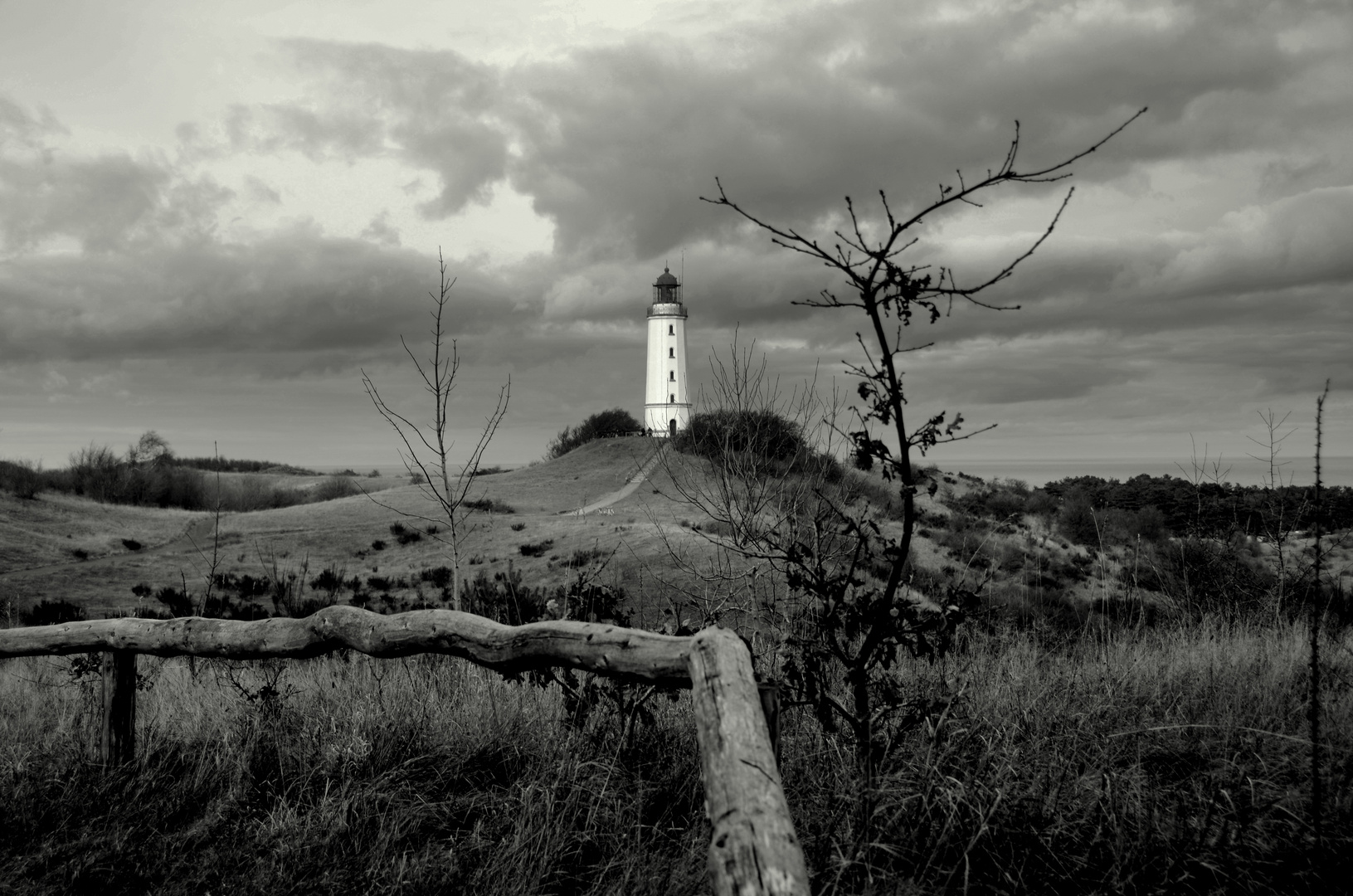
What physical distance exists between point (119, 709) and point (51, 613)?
46.4 feet

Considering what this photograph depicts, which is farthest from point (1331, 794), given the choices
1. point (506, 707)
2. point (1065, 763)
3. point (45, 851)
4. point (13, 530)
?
point (13, 530)

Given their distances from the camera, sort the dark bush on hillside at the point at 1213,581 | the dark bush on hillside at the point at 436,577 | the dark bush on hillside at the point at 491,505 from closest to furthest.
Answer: the dark bush on hillside at the point at 1213,581 < the dark bush on hillside at the point at 436,577 < the dark bush on hillside at the point at 491,505

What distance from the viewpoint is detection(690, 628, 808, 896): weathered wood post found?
2.03 m

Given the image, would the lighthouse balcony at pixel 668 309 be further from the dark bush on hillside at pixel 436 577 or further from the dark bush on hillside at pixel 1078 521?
the dark bush on hillside at pixel 436 577

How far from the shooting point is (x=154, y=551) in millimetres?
25250

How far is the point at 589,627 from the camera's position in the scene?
3.29 m

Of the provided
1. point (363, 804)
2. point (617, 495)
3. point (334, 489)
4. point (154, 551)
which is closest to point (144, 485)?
point (334, 489)

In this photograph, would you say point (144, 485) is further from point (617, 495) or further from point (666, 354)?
point (666, 354)

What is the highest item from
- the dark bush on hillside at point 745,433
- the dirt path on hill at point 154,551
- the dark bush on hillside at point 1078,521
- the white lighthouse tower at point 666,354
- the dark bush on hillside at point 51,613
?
the white lighthouse tower at point 666,354

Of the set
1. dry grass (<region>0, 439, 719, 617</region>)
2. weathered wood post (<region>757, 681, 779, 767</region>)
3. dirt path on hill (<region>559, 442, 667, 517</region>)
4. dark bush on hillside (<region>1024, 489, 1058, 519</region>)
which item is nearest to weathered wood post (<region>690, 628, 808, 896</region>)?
weathered wood post (<region>757, 681, 779, 767</region>)

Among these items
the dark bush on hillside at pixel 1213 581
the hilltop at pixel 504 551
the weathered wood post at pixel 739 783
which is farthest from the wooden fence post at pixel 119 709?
the dark bush on hillside at pixel 1213 581

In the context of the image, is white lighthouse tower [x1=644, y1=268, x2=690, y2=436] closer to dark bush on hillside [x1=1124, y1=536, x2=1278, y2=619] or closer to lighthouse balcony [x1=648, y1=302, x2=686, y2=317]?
lighthouse balcony [x1=648, y1=302, x2=686, y2=317]

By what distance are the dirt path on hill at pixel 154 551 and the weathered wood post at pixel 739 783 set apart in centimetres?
1912

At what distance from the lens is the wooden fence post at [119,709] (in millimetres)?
4410
